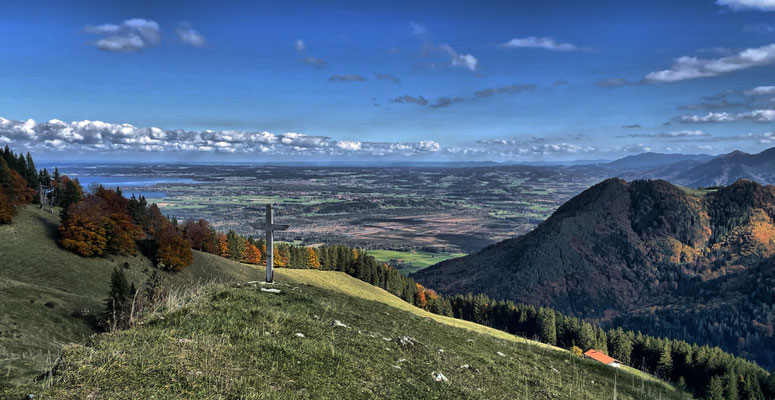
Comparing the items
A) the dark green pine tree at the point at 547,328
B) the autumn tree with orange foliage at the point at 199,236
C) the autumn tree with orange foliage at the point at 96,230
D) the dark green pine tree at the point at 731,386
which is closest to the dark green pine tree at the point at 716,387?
the dark green pine tree at the point at 731,386

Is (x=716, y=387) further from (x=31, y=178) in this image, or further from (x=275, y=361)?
(x=31, y=178)

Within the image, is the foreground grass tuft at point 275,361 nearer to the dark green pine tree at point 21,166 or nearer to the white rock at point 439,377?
the white rock at point 439,377

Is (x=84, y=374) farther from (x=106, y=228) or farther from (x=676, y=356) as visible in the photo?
(x=676, y=356)

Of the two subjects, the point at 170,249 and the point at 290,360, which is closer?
the point at 290,360

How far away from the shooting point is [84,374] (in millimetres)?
8297

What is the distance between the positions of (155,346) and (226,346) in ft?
5.42

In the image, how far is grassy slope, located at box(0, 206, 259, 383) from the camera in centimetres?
2775

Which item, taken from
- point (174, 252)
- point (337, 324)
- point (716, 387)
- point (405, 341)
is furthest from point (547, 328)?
point (337, 324)

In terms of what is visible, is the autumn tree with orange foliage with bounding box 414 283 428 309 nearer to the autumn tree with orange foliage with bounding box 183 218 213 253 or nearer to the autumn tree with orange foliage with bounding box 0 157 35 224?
the autumn tree with orange foliage with bounding box 183 218 213 253

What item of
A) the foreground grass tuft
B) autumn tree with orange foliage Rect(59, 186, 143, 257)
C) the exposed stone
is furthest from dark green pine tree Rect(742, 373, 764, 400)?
autumn tree with orange foliage Rect(59, 186, 143, 257)

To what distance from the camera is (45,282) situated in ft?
162

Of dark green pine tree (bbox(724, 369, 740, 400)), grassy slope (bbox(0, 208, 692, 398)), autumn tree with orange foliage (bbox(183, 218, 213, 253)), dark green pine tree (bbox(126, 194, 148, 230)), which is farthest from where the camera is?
autumn tree with orange foliage (bbox(183, 218, 213, 253))


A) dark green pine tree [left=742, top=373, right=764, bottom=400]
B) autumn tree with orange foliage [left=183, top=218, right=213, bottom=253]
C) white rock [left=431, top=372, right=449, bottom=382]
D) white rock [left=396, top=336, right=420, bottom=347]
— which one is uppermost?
white rock [left=431, top=372, right=449, bottom=382]

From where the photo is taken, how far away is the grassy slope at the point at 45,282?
27750 mm
